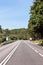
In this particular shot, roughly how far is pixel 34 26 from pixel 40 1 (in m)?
6.31

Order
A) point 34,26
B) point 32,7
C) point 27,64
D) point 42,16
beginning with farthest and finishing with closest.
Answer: point 32,7, point 34,26, point 42,16, point 27,64

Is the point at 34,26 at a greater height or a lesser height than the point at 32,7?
lesser

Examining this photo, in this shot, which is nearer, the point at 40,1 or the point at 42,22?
the point at 42,22

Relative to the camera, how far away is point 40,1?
68000 millimetres

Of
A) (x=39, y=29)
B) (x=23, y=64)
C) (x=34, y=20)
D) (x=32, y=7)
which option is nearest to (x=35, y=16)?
(x=34, y=20)

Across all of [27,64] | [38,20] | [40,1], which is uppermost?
[40,1]

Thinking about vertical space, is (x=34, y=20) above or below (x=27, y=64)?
above

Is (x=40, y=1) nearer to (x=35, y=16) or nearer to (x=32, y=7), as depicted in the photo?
(x=35, y=16)

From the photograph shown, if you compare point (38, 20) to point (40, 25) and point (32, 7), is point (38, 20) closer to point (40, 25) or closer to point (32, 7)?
point (40, 25)

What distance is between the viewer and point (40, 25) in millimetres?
65750

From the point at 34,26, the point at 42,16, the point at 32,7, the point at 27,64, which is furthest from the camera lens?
the point at 32,7

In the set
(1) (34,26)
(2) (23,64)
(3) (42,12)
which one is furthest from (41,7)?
(2) (23,64)

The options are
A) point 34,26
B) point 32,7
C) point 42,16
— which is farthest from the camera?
point 32,7

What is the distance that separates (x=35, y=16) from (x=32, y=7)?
12366mm
